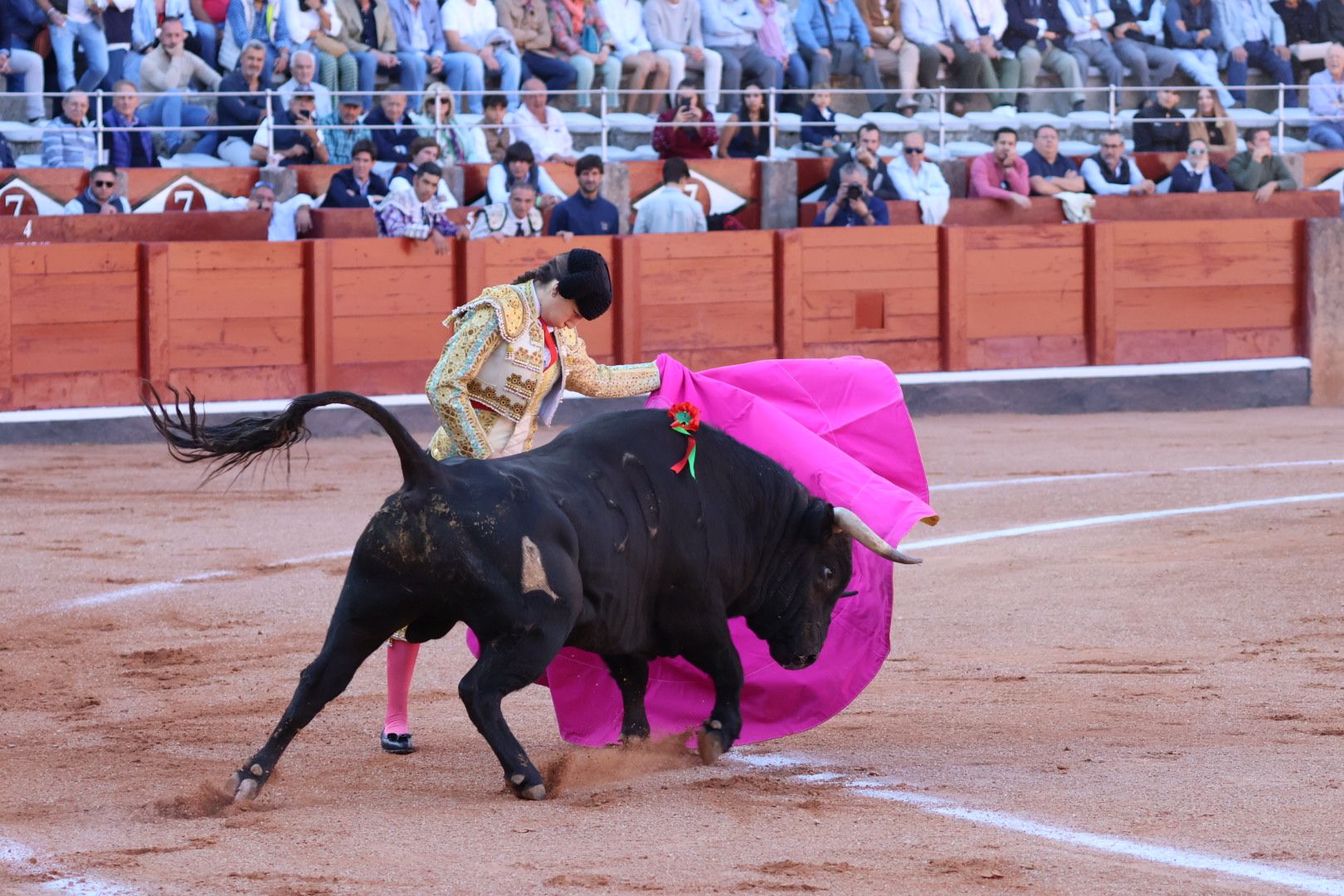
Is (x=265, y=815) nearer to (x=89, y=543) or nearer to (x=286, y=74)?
(x=89, y=543)

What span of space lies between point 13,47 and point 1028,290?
18.7 ft

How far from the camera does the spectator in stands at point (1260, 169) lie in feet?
37.9

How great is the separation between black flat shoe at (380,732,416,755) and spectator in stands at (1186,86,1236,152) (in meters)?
9.17

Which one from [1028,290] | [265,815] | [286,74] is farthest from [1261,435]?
[265,815]

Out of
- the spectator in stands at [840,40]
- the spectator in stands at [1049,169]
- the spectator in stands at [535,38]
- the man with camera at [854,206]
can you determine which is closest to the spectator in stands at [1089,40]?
the spectator in stands at [840,40]

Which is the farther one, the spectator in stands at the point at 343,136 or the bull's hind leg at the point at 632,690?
the spectator in stands at the point at 343,136

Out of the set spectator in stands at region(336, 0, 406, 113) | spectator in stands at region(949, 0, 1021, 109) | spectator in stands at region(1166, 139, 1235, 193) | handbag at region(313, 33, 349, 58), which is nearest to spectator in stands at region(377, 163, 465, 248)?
spectator in stands at region(336, 0, 406, 113)

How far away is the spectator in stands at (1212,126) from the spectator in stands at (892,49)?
176 centimetres

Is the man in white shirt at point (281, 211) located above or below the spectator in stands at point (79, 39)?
below

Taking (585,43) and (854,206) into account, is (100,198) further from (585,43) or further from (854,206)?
(854,206)

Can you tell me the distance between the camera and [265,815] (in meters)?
3.15

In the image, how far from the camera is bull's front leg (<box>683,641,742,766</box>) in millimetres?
3709

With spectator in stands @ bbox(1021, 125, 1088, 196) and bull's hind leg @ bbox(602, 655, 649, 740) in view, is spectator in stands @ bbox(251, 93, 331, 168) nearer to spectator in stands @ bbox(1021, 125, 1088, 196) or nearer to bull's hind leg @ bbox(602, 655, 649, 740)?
spectator in stands @ bbox(1021, 125, 1088, 196)

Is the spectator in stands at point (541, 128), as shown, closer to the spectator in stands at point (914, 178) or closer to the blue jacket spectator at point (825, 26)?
the spectator in stands at point (914, 178)
